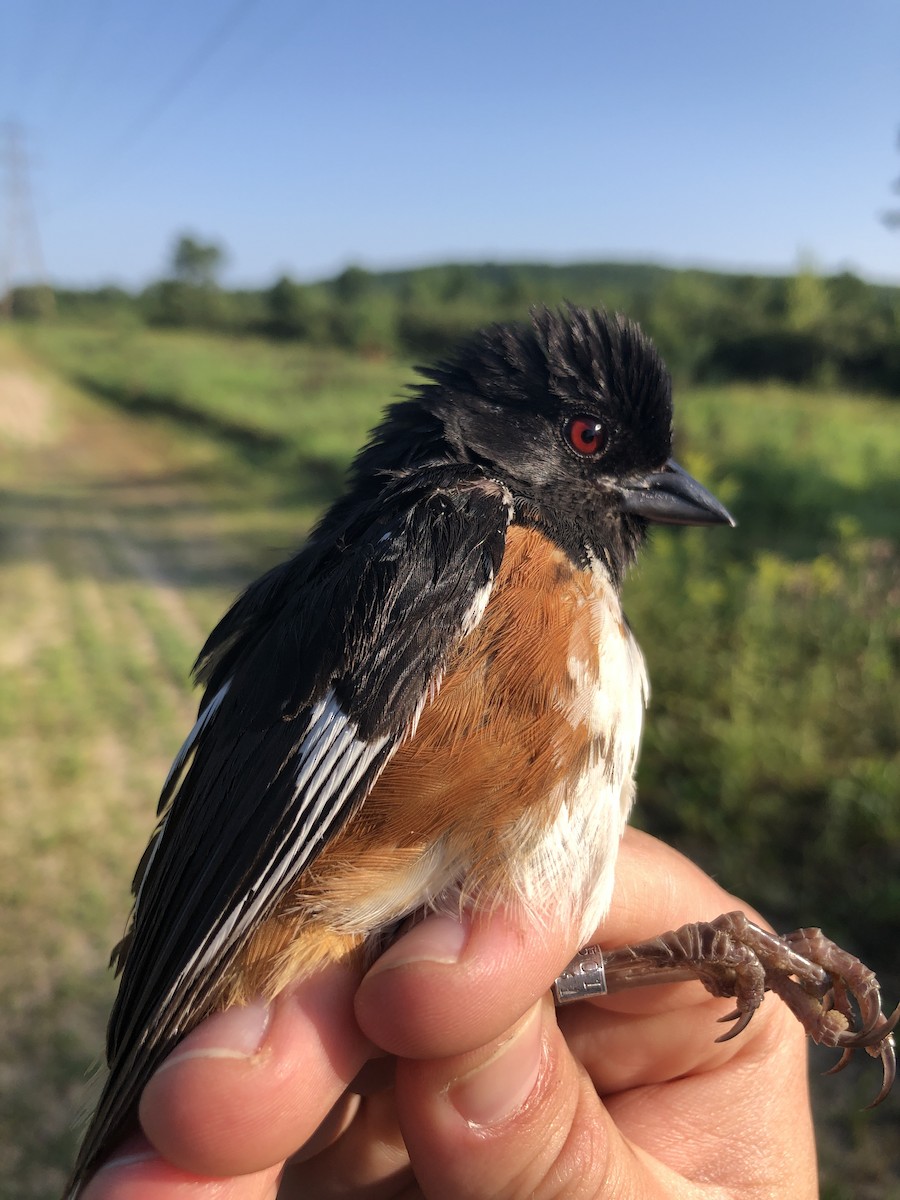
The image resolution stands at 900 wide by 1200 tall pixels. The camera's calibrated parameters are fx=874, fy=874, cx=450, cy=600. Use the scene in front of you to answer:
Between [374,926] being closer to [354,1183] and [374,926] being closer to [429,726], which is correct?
[429,726]

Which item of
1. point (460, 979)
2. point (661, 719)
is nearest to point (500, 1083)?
point (460, 979)

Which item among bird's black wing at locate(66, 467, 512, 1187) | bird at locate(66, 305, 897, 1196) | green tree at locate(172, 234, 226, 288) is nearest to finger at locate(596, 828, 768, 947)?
bird at locate(66, 305, 897, 1196)

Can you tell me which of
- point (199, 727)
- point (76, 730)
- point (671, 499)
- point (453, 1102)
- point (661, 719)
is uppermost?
point (671, 499)

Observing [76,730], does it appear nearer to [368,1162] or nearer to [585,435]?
[368,1162]

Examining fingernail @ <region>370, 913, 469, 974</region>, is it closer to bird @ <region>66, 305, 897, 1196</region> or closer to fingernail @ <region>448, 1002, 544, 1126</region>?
bird @ <region>66, 305, 897, 1196</region>

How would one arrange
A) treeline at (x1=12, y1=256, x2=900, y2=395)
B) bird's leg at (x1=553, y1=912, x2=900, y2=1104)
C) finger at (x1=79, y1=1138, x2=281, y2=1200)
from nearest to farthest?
finger at (x1=79, y1=1138, x2=281, y2=1200) → bird's leg at (x1=553, y1=912, x2=900, y2=1104) → treeline at (x1=12, y1=256, x2=900, y2=395)

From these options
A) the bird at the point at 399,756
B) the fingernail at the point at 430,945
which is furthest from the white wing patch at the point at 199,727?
the fingernail at the point at 430,945
